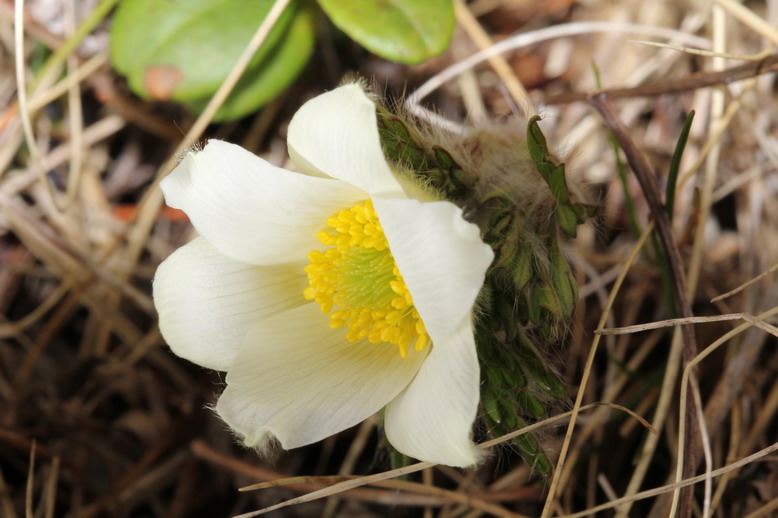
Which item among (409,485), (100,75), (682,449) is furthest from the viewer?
(100,75)

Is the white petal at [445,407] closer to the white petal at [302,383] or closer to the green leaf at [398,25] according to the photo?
the white petal at [302,383]

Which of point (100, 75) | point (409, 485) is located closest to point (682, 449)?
point (409, 485)

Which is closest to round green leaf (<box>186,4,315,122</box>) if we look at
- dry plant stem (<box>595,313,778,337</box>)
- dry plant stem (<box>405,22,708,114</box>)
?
dry plant stem (<box>405,22,708,114</box>)

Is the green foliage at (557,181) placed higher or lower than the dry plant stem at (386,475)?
higher

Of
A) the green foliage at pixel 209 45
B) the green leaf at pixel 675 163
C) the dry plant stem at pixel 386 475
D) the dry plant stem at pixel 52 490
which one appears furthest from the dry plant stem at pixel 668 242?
the dry plant stem at pixel 52 490

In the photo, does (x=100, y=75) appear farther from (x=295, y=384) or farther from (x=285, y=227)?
(x=295, y=384)

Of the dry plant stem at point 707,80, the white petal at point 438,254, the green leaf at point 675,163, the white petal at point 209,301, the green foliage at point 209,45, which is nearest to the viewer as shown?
the white petal at point 438,254

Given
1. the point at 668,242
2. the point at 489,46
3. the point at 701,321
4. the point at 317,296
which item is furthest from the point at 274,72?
the point at 701,321
